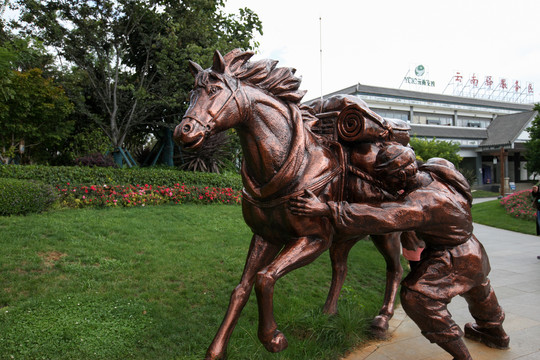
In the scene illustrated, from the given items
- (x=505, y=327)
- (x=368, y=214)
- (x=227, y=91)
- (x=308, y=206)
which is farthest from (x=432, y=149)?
(x=227, y=91)

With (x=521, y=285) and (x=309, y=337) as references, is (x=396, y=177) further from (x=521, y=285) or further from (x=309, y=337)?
(x=521, y=285)

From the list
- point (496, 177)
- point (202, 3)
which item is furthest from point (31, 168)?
point (496, 177)

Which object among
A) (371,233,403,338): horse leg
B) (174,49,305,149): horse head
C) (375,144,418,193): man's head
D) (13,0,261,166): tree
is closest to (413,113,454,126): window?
(13,0,261,166): tree

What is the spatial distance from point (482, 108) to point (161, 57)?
35.9m

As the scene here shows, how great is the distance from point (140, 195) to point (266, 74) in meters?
8.47

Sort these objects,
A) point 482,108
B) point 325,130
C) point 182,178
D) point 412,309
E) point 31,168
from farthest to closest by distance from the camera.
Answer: point 482,108, point 182,178, point 31,168, point 325,130, point 412,309

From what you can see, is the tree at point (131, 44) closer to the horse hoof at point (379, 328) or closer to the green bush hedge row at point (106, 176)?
the green bush hedge row at point (106, 176)

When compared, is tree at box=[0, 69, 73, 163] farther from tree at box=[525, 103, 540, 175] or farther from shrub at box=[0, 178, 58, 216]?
tree at box=[525, 103, 540, 175]

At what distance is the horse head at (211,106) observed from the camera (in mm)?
1956

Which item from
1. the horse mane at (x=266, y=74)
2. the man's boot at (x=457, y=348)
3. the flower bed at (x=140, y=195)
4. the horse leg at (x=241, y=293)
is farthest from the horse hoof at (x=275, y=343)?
the flower bed at (x=140, y=195)

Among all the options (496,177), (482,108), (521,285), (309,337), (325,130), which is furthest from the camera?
(482,108)

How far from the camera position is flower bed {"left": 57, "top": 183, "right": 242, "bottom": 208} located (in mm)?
9164

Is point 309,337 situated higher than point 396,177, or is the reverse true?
point 396,177

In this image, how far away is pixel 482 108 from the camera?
37.8 metres
